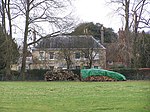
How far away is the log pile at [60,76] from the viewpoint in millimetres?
50000

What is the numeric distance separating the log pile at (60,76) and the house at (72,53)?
13.8m

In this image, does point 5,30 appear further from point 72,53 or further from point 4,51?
point 72,53

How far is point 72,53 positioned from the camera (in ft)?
241

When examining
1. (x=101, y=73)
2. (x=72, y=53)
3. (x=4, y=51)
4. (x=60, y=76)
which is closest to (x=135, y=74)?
(x=101, y=73)

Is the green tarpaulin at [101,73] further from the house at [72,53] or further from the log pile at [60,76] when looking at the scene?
the house at [72,53]

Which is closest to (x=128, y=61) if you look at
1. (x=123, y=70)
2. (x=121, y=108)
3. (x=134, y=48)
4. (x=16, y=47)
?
(x=134, y=48)

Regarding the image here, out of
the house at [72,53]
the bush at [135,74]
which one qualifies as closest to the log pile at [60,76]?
the bush at [135,74]

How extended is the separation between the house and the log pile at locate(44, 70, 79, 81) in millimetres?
13752

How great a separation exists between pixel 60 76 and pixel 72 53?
78.0 feet

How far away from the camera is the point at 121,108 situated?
12312 millimetres

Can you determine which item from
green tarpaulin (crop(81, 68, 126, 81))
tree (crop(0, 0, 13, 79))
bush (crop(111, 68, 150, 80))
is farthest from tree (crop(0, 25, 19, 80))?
bush (crop(111, 68, 150, 80))

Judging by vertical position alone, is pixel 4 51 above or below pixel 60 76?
above

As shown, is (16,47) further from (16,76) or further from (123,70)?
(123,70)

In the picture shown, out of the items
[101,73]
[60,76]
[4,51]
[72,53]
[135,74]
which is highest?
[72,53]
